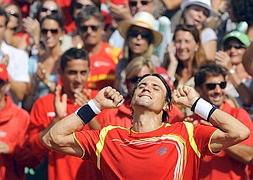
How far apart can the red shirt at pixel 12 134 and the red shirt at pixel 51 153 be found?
11 cm

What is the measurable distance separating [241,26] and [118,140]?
10.4ft

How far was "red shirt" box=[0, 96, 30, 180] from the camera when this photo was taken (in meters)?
8.72

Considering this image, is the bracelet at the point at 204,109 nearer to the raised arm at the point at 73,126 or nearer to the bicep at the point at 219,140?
the bicep at the point at 219,140

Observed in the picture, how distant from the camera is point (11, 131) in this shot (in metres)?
8.78

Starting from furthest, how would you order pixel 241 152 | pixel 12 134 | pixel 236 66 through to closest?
pixel 236 66, pixel 12 134, pixel 241 152

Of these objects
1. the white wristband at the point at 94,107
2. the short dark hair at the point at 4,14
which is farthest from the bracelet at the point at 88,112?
the short dark hair at the point at 4,14

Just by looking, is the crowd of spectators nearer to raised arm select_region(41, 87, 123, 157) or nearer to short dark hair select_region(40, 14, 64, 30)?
short dark hair select_region(40, 14, 64, 30)

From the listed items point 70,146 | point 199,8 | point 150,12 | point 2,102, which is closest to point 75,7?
point 150,12

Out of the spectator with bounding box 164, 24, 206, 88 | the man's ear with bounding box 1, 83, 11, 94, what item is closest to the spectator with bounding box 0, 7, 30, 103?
the man's ear with bounding box 1, 83, 11, 94

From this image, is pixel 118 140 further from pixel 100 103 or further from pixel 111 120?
pixel 111 120

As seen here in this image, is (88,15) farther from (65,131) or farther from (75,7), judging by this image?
(65,131)

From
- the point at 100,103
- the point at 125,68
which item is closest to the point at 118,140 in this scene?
the point at 100,103

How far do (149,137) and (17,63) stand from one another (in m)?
3.13

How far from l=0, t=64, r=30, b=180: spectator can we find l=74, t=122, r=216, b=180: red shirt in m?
1.43
